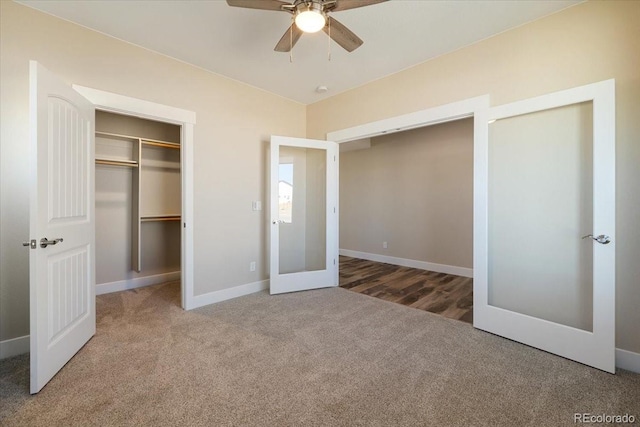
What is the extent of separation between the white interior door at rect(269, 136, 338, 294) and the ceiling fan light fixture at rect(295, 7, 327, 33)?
6.44 ft

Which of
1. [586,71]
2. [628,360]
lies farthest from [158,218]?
[628,360]

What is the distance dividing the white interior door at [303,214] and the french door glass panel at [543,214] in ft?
6.73

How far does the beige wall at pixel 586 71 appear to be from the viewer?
1989 millimetres

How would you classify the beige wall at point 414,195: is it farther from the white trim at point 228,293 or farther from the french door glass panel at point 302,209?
the white trim at point 228,293

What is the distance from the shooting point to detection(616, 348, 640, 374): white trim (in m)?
1.98

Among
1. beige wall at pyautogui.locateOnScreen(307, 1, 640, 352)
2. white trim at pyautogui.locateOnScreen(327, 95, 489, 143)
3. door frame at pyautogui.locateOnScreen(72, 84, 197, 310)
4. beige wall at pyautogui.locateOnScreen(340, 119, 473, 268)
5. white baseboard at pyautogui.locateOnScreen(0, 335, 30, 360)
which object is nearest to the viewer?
beige wall at pyautogui.locateOnScreen(307, 1, 640, 352)

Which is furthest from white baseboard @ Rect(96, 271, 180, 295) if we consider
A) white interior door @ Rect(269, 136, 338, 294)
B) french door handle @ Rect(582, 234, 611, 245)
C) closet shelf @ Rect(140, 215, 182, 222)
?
french door handle @ Rect(582, 234, 611, 245)

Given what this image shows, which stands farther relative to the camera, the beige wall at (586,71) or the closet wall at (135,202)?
the closet wall at (135,202)

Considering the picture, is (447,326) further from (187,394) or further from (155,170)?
(155,170)

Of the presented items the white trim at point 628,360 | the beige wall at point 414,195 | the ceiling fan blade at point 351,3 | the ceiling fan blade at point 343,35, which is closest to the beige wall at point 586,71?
the white trim at point 628,360

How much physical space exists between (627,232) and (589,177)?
0.48m

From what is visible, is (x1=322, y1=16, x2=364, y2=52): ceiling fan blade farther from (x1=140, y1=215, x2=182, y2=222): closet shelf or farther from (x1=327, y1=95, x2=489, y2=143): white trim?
(x1=140, y1=215, x2=182, y2=222): closet shelf

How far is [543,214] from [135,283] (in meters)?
5.05

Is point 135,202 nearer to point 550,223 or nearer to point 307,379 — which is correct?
point 307,379
